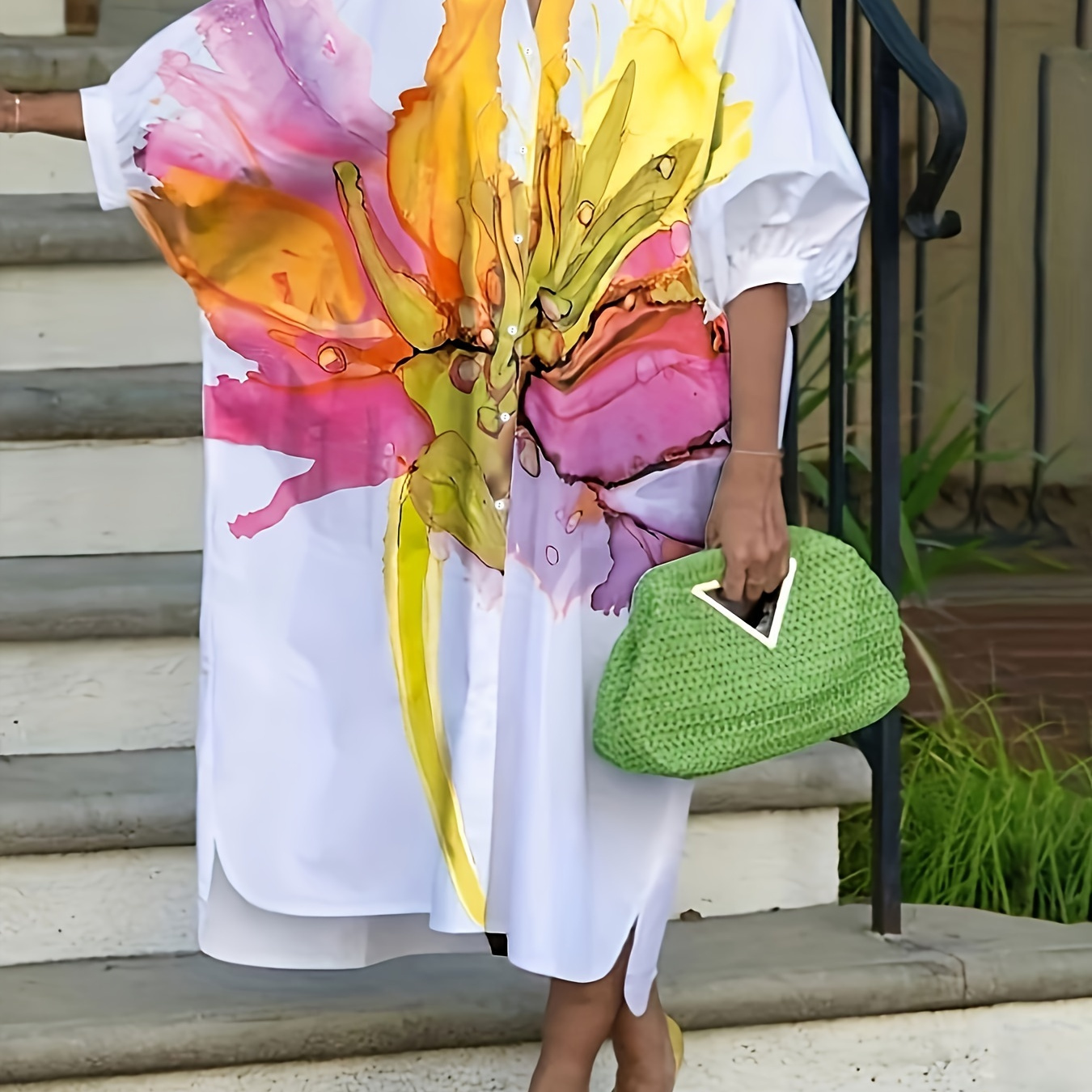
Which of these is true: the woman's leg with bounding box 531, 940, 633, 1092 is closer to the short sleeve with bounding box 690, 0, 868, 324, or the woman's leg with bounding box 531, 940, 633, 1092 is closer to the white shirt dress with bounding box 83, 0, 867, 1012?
the white shirt dress with bounding box 83, 0, 867, 1012

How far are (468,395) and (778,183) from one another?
34 centimetres

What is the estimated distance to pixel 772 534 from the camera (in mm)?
1248

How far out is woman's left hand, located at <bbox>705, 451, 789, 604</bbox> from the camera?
1.24m

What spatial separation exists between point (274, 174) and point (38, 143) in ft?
4.05

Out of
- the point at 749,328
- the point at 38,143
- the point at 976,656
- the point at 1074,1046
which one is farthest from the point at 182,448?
the point at 976,656

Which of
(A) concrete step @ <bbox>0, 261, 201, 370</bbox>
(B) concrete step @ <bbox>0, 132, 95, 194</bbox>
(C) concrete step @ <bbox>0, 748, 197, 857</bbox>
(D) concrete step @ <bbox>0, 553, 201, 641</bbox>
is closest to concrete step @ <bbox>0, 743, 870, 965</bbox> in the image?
(C) concrete step @ <bbox>0, 748, 197, 857</bbox>

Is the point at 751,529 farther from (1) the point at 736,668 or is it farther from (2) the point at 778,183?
(2) the point at 778,183

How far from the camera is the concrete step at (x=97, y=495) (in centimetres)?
197

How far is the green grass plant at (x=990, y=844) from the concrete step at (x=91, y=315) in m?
1.27

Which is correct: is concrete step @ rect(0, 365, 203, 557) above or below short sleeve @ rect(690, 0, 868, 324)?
below

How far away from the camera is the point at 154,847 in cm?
162

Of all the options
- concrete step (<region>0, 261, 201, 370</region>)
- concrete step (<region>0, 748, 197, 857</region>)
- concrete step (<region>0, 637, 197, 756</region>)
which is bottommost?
concrete step (<region>0, 748, 197, 857</region>)

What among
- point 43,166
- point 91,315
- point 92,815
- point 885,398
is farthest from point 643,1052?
point 43,166

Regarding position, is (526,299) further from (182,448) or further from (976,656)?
(976,656)
